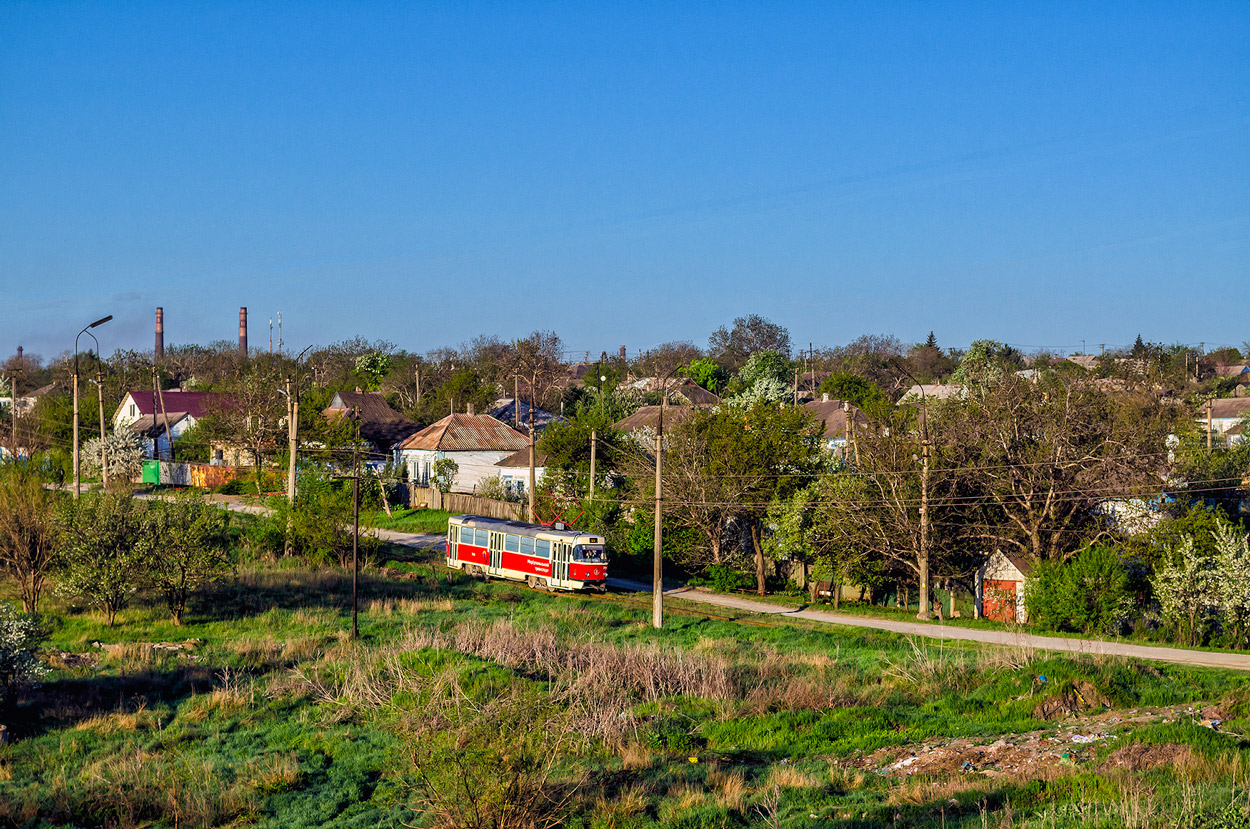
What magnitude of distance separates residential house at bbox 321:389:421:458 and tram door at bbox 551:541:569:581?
3709 centimetres

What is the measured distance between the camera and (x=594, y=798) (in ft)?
50.7

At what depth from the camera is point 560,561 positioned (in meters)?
41.3

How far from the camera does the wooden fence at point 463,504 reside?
5784cm

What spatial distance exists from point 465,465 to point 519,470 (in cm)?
682

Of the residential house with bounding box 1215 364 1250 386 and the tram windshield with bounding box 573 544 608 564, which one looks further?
the residential house with bounding box 1215 364 1250 386

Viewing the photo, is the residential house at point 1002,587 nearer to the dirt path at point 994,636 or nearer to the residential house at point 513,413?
the dirt path at point 994,636

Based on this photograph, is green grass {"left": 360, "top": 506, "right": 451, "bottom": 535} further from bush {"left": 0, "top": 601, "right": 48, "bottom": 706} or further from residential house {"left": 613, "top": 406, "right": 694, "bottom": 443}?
bush {"left": 0, "top": 601, "right": 48, "bottom": 706}

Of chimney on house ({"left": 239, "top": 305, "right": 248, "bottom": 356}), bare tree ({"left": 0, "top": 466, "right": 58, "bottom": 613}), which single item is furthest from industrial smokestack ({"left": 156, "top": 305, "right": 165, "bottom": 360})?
bare tree ({"left": 0, "top": 466, "right": 58, "bottom": 613})

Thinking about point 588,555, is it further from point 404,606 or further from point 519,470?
point 519,470

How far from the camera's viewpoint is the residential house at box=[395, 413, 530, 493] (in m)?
68.2

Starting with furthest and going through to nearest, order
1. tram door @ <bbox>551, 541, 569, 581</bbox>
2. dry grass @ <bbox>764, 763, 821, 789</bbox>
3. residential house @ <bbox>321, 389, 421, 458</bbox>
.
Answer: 1. residential house @ <bbox>321, 389, 421, 458</bbox>
2. tram door @ <bbox>551, 541, 569, 581</bbox>
3. dry grass @ <bbox>764, 763, 821, 789</bbox>

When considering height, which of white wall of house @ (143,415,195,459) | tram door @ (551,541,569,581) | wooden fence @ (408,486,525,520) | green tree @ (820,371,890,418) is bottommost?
tram door @ (551,541,569,581)

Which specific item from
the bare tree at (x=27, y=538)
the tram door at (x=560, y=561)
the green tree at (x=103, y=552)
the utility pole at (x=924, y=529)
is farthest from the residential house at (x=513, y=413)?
the bare tree at (x=27, y=538)

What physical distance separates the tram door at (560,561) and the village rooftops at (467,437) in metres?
26.4
